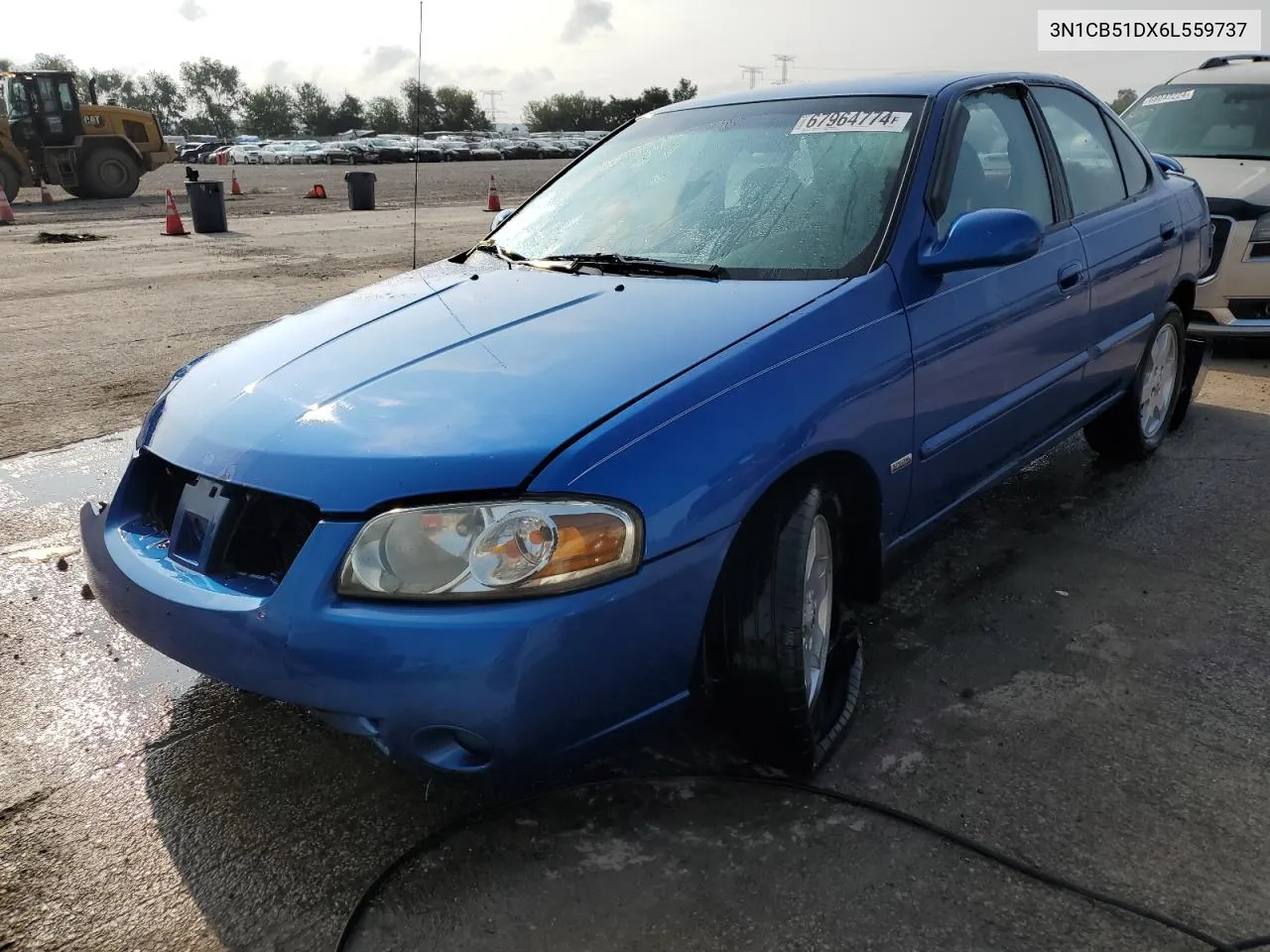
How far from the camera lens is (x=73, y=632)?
10.5 ft

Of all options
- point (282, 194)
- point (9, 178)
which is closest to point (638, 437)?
point (9, 178)

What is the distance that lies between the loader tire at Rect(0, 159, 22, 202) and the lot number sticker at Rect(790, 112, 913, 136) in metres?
21.0

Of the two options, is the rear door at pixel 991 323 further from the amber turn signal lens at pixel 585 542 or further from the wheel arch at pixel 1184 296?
the wheel arch at pixel 1184 296

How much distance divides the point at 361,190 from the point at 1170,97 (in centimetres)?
1494

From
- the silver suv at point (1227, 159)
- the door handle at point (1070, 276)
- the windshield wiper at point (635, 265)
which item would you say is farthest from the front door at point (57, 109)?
the door handle at point (1070, 276)

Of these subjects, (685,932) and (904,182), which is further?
(904,182)

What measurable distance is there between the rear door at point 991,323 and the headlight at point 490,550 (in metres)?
1.15

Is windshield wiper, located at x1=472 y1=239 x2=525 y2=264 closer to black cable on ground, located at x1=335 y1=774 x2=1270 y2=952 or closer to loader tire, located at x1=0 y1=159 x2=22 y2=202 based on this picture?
black cable on ground, located at x1=335 y1=774 x2=1270 y2=952

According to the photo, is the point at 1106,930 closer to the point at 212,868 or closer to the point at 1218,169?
the point at 212,868

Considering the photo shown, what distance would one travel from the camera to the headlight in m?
1.93

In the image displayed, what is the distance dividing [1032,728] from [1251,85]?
662 cm

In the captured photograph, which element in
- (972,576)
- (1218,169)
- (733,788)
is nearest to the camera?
(733,788)

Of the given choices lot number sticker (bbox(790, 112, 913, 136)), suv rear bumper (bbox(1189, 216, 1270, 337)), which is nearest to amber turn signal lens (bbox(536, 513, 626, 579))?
lot number sticker (bbox(790, 112, 913, 136))

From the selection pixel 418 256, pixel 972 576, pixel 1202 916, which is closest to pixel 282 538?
pixel 1202 916
